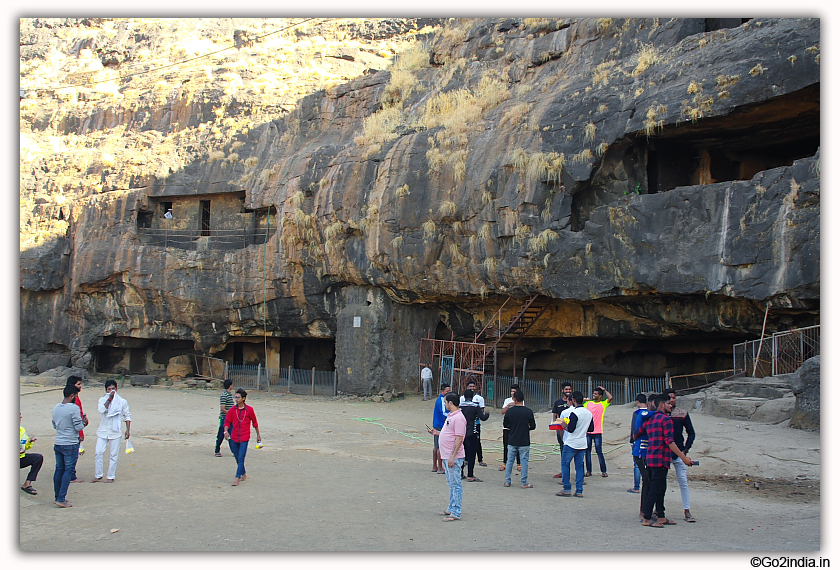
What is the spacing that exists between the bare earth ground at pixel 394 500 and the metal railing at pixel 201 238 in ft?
42.9

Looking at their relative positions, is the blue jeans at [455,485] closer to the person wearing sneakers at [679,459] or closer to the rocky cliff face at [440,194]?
the person wearing sneakers at [679,459]

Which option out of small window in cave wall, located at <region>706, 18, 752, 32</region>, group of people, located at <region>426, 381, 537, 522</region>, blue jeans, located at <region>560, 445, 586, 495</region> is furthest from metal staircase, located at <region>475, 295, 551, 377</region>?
blue jeans, located at <region>560, 445, 586, 495</region>

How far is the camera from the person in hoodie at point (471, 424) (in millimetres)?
10445

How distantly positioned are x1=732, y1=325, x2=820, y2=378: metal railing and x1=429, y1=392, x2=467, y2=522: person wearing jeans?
32.0ft

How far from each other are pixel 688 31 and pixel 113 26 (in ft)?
108

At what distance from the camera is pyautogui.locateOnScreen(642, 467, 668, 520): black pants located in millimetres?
7711

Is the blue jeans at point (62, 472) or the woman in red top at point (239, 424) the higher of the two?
the woman in red top at point (239, 424)

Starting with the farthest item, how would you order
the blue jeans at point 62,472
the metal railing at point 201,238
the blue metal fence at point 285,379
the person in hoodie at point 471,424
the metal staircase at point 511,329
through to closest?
the metal railing at point 201,238, the blue metal fence at point 285,379, the metal staircase at point 511,329, the person in hoodie at point 471,424, the blue jeans at point 62,472

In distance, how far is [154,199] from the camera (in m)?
29.2

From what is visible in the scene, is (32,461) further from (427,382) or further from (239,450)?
(427,382)

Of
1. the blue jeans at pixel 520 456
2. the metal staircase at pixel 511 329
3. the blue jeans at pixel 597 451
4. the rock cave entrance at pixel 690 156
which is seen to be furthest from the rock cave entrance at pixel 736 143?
the blue jeans at pixel 520 456

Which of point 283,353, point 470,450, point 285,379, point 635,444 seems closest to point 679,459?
point 635,444

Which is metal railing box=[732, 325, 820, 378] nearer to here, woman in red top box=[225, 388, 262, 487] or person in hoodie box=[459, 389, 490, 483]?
person in hoodie box=[459, 389, 490, 483]
